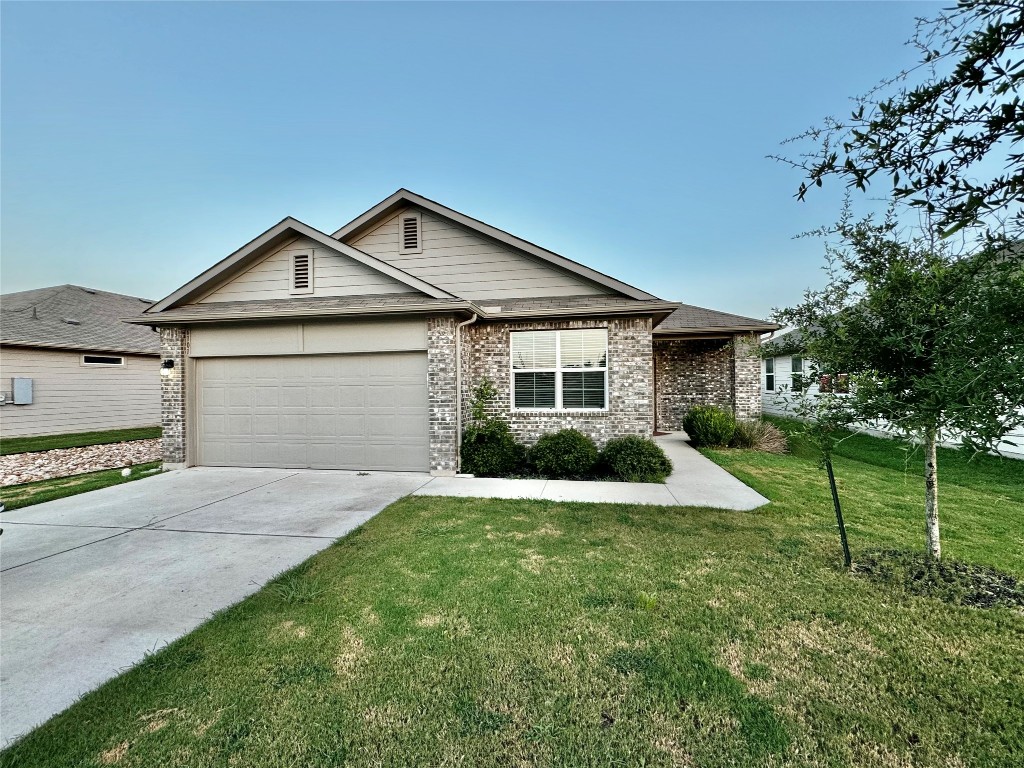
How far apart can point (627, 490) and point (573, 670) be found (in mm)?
4764

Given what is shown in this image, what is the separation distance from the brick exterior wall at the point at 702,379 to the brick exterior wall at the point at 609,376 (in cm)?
497

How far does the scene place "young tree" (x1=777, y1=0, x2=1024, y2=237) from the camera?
1.62 m

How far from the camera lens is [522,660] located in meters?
2.74

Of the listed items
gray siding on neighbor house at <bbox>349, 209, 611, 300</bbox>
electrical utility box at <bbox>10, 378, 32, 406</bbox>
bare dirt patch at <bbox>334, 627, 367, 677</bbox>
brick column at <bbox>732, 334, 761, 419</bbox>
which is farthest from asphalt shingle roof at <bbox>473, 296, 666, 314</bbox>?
electrical utility box at <bbox>10, 378, 32, 406</bbox>

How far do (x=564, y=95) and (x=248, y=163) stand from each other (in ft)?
32.5

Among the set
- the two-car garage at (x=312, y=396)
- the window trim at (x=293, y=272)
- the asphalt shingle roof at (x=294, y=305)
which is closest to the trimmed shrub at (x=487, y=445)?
the two-car garage at (x=312, y=396)

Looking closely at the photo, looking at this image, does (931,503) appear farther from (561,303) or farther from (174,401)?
(174,401)

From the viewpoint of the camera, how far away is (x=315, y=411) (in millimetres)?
8898

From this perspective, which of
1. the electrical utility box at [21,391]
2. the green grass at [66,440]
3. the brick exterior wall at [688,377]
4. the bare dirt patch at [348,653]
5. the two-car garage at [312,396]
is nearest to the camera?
the bare dirt patch at [348,653]

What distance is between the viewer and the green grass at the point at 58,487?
6.74 meters

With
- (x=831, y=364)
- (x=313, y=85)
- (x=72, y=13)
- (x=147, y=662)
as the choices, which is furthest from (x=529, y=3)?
(x=147, y=662)

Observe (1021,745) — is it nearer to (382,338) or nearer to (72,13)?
(382,338)

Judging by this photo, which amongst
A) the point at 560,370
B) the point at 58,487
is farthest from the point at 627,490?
the point at 58,487

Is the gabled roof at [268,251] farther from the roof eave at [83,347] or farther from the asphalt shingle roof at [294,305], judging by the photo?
the roof eave at [83,347]
